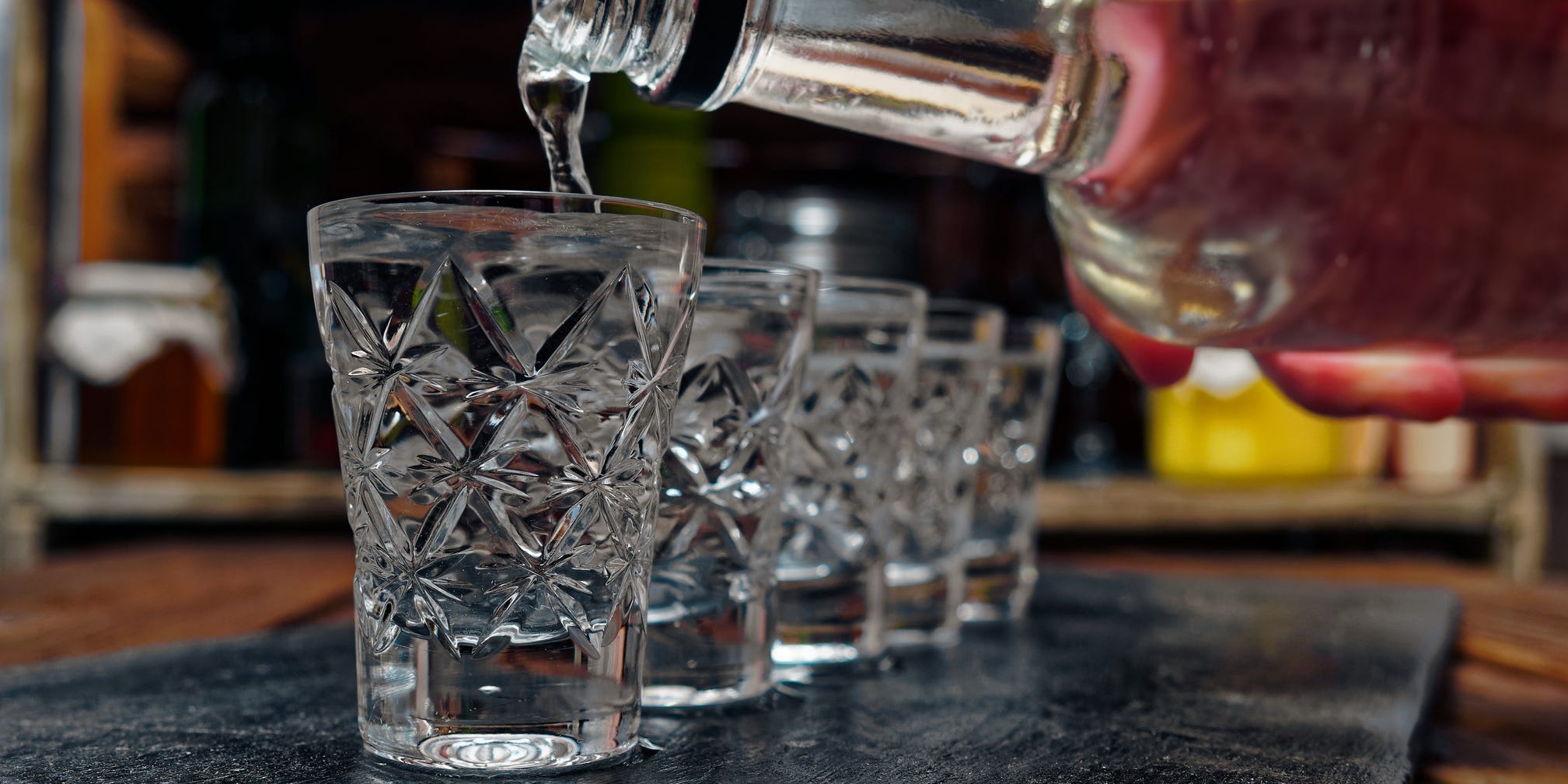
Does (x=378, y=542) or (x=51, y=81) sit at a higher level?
(x=51, y=81)

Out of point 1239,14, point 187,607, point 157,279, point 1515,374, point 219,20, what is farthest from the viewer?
point 219,20

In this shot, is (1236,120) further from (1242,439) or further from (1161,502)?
(1242,439)

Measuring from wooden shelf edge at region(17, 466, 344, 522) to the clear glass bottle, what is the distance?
3.10ft

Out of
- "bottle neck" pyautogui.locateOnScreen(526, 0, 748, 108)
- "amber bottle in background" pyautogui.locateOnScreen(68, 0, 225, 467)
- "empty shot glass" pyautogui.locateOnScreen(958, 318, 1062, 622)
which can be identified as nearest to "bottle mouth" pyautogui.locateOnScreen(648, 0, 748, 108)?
"bottle neck" pyautogui.locateOnScreen(526, 0, 748, 108)

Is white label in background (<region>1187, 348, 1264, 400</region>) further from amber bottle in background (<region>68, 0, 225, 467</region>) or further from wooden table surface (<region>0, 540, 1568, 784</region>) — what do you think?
amber bottle in background (<region>68, 0, 225, 467</region>)

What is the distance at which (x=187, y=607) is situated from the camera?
76 cm

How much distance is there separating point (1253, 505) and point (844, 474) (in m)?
0.92

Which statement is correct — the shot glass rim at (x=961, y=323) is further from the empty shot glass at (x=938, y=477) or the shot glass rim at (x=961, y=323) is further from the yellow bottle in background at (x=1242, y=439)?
the yellow bottle in background at (x=1242, y=439)

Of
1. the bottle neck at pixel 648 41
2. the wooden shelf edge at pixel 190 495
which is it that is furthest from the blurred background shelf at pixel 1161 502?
the bottle neck at pixel 648 41

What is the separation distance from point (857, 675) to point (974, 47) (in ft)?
0.80

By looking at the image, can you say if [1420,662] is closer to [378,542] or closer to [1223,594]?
[1223,594]

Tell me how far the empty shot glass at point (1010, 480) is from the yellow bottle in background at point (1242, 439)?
0.70 metres

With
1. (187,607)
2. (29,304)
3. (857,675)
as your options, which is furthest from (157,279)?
(857,675)

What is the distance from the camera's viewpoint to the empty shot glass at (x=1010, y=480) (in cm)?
69
